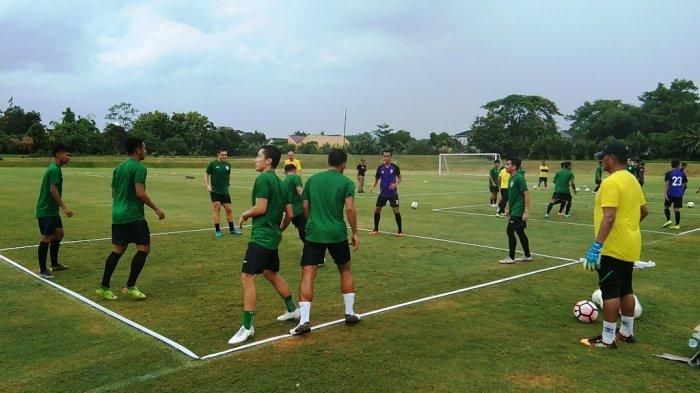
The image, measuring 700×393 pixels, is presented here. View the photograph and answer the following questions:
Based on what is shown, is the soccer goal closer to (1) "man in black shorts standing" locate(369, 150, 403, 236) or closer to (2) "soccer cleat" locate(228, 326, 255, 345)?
(1) "man in black shorts standing" locate(369, 150, 403, 236)

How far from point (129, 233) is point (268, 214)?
2651mm

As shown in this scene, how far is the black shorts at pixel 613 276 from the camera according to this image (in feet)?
18.4

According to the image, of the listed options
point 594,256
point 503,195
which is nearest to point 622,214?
point 594,256

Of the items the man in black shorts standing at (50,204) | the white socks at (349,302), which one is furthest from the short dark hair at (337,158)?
the man in black shorts standing at (50,204)

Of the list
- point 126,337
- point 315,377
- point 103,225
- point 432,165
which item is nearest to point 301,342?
point 315,377

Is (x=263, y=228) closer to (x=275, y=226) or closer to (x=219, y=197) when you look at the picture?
(x=275, y=226)

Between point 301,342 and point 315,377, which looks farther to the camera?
point 301,342

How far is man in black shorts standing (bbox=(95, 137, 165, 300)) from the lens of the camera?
7.25m

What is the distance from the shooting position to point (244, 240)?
1220 cm

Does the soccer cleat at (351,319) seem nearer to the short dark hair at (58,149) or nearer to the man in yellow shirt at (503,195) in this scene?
the short dark hair at (58,149)

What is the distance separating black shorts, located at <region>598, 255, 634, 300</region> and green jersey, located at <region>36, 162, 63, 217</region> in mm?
8044

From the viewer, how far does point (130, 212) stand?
730 centimetres

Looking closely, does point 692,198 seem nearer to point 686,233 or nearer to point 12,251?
point 686,233

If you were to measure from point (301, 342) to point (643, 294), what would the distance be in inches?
211
